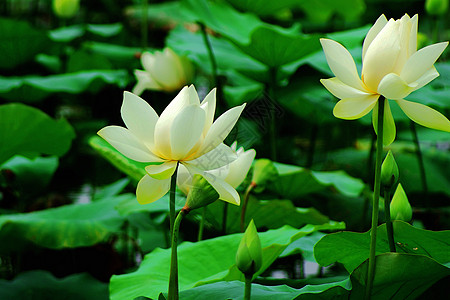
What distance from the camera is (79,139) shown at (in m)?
1.82

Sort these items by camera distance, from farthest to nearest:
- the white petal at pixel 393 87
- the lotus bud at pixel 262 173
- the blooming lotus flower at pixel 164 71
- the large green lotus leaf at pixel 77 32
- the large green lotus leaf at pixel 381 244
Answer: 1. the large green lotus leaf at pixel 77 32
2. the blooming lotus flower at pixel 164 71
3. the lotus bud at pixel 262 173
4. the large green lotus leaf at pixel 381 244
5. the white petal at pixel 393 87

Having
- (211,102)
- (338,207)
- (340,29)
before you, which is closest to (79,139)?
(338,207)

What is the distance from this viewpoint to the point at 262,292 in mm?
576

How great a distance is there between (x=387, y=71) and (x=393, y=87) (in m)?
0.02

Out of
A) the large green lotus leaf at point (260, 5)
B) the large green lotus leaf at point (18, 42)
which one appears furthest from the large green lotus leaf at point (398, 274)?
the large green lotus leaf at point (18, 42)

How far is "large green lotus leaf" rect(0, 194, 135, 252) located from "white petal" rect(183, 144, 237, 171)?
56cm

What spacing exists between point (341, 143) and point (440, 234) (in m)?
1.48

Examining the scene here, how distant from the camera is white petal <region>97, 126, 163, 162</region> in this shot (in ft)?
1.65

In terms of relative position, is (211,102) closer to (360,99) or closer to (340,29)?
(360,99)

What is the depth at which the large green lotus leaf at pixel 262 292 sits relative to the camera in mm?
542

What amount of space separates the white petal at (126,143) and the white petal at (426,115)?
0.76ft

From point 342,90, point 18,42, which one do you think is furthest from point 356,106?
point 18,42

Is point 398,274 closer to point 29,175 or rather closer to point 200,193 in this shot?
point 200,193

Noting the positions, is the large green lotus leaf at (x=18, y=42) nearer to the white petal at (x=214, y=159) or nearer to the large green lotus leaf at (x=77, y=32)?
the large green lotus leaf at (x=77, y=32)
